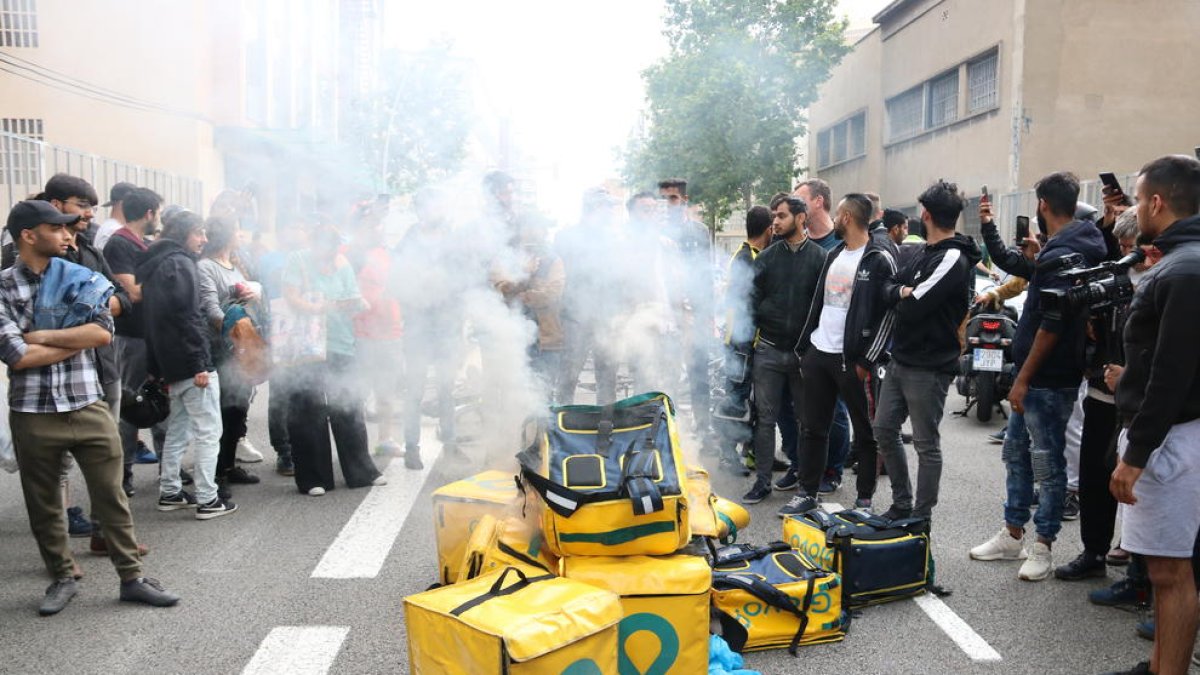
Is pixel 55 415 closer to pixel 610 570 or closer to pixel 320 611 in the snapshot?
pixel 320 611

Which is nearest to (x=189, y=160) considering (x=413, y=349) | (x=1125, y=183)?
(x=413, y=349)

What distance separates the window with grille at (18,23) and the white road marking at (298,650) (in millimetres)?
13962

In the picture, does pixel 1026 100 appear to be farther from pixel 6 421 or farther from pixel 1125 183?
Result: pixel 6 421

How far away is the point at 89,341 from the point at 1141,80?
66.9 feet

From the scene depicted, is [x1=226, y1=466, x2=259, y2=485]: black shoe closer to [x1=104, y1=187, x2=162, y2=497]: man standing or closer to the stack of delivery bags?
[x1=104, y1=187, x2=162, y2=497]: man standing

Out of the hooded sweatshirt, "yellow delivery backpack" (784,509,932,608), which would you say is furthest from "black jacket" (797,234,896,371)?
"yellow delivery backpack" (784,509,932,608)

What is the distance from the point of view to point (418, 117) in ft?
34.4

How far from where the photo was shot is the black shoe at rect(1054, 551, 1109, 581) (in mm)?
4641

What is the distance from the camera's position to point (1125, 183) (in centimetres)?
1156

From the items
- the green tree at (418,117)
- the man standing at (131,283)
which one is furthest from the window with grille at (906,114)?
the man standing at (131,283)

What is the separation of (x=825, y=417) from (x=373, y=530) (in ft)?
9.12

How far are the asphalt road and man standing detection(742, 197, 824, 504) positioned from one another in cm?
45

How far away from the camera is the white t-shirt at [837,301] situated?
545 cm

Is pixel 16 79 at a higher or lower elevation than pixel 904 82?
lower
